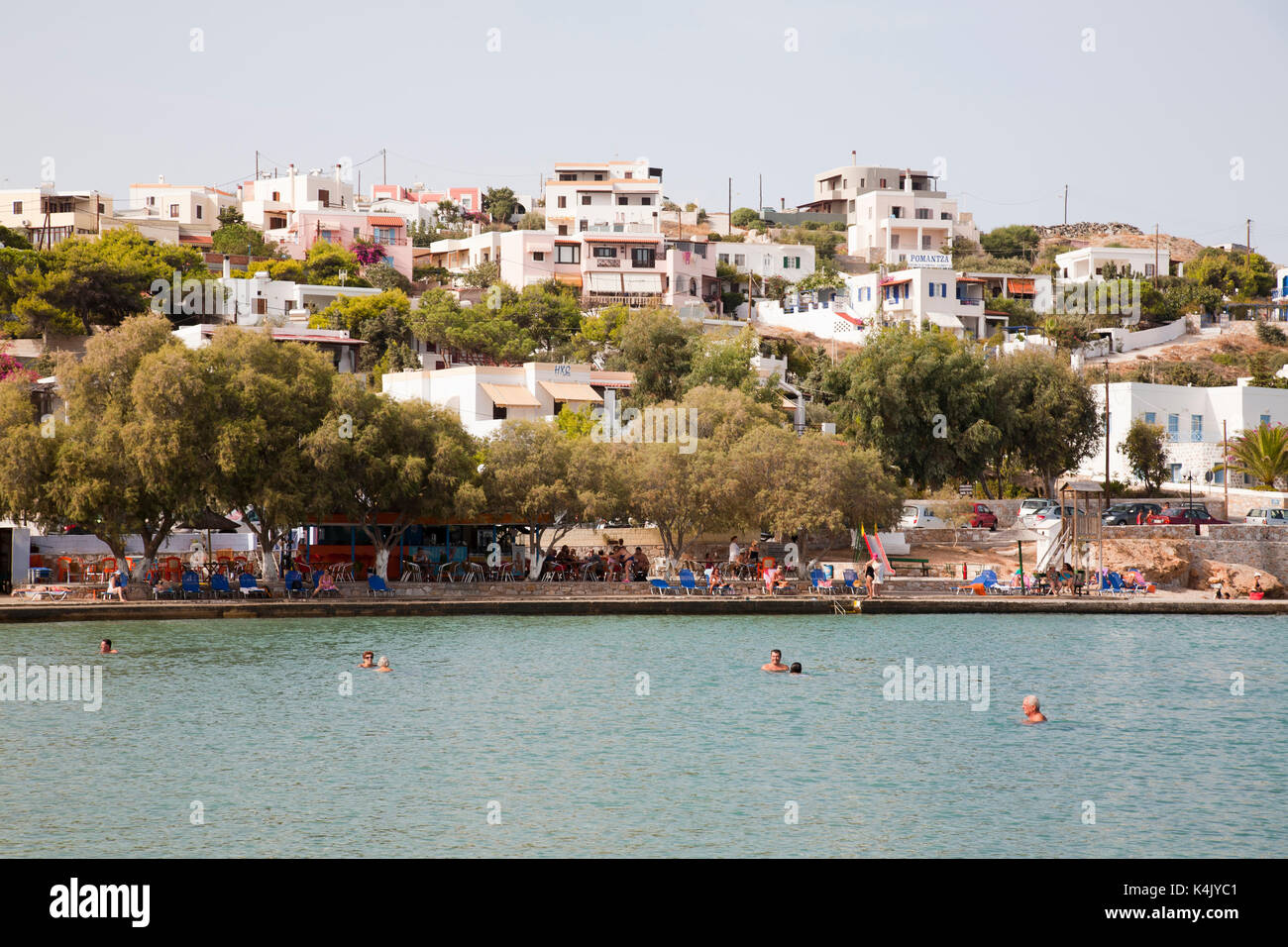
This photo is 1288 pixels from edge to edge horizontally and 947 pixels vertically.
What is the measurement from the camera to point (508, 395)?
2192 inches

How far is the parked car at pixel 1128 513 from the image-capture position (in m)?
46.8

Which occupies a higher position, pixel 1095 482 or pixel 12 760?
pixel 1095 482

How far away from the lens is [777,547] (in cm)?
4547

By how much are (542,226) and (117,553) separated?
7630 centimetres

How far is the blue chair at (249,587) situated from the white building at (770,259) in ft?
245

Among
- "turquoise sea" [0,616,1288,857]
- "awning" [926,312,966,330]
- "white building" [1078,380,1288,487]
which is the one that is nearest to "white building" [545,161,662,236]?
"awning" [926,312,966,330]

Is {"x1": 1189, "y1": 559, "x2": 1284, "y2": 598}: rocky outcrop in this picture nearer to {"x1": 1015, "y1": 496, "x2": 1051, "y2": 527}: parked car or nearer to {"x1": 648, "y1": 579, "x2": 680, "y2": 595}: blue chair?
{"x1": 1015, "y1": 496, "x2": 1051, "y2": 527}: parked car

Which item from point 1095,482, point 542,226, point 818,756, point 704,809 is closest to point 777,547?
point 1095,482

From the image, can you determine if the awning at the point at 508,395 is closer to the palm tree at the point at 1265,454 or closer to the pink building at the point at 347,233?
the palm tree at the point at 1265,454

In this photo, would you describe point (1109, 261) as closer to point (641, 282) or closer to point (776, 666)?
point (641, 282)

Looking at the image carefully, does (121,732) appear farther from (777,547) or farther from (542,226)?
(542,226)

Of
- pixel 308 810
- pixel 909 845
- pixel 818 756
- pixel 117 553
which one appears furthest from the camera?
pixel 117 553

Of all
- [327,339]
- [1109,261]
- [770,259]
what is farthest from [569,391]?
[1109,261]
